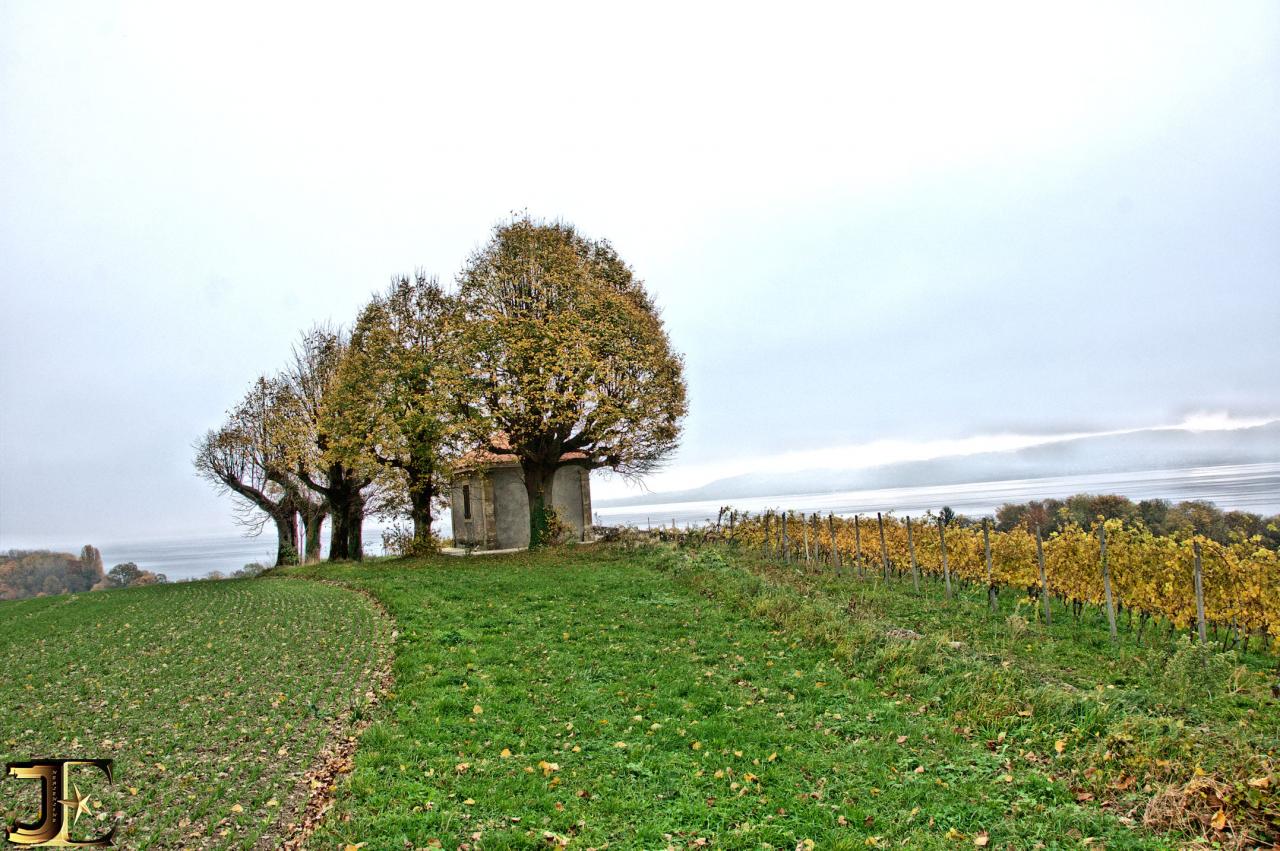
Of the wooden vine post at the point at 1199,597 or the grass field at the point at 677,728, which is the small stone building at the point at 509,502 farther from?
the wooden vine post at the point at 1199,597

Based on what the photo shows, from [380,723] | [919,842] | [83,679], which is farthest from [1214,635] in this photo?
[83,679]

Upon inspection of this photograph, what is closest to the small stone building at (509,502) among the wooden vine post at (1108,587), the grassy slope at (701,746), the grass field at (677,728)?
the grass field at (677,728)

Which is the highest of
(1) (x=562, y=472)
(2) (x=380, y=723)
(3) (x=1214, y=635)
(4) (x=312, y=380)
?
(4) (x=312, y=380)

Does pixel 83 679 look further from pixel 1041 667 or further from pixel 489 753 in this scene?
pixel 1041 667

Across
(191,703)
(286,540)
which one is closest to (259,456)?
(286,540)

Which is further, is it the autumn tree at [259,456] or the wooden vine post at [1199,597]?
the autumn tree at [259,456]

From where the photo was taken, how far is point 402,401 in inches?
1097

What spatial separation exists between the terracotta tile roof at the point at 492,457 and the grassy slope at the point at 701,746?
15.3 m

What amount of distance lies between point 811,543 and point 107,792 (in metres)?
19.7

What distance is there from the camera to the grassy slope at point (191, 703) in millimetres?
6734

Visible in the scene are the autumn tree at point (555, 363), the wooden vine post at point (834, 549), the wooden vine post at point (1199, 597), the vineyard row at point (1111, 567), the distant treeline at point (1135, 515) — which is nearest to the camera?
the wooden vine post at point (1199, 597)

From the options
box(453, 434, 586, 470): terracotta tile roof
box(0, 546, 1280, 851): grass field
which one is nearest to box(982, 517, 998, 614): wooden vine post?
box(0, 546, 1280, 851): grass field

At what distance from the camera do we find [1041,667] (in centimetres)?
1055

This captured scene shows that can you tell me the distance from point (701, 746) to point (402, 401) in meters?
22.8
